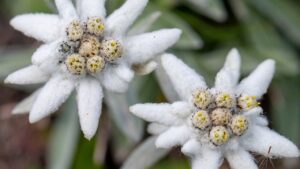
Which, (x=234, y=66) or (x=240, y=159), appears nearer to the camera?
(x=240, y=159)

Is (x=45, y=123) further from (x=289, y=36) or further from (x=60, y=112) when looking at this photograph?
(x=289, y=36)

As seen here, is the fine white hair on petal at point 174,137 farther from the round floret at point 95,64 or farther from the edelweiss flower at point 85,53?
the round floret at point 95,64

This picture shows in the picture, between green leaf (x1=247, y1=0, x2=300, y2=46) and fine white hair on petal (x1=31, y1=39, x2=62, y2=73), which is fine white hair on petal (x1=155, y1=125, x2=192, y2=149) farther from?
green leaf (x1=247, y1=0, x2=300, y2=46)

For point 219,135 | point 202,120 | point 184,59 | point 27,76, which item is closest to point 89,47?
point 27,76

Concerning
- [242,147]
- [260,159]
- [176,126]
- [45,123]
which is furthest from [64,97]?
[45,123]

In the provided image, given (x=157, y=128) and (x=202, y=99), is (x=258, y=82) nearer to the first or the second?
(x=202, y=99)

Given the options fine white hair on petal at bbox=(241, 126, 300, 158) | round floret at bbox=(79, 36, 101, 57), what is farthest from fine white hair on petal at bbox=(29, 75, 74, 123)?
fine white hair on petal at bbox=(241, 126, 300, 158)
